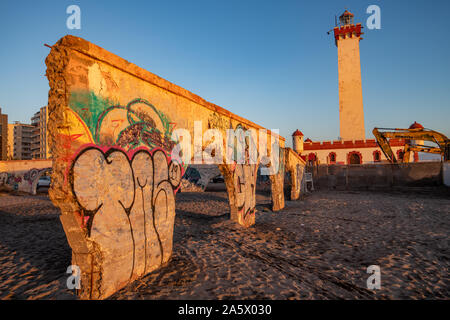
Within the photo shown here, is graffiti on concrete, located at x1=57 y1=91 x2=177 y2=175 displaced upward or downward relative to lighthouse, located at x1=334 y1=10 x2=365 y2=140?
downward

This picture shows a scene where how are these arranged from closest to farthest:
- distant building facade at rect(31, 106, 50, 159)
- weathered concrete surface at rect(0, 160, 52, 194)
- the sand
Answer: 1. the sand
2. weathered concrete surface at rect(0, 160, 52, 194)
3. distant building facade at rect(31, 106, 50, 159)

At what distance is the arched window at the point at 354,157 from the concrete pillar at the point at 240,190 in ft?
76.5

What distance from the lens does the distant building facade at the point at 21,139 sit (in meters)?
64.4

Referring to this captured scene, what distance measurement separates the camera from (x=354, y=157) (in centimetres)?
2677

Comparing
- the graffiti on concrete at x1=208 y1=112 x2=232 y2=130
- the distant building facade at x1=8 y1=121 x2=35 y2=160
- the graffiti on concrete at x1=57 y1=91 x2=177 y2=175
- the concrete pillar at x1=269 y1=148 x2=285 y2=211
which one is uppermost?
the distant building facade at x1=8 y1=121 x2=35 y2=160

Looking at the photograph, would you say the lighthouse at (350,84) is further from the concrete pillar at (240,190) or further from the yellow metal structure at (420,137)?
the concrete pillar at (240,190)

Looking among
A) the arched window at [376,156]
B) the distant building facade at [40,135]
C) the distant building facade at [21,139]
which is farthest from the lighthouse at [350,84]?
the distant building facade at [21,139]

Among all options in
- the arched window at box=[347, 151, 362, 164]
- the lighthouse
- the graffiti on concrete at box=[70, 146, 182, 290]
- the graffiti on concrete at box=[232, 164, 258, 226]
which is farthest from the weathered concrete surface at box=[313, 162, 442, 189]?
the graffiti on concrete at box=[70, 146, 182, 290]

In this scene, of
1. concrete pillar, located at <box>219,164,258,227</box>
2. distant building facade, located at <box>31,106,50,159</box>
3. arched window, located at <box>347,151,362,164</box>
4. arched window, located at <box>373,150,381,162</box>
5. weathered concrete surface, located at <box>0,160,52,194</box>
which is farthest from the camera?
distant building facade, located at <box>31,106,50,159</box>

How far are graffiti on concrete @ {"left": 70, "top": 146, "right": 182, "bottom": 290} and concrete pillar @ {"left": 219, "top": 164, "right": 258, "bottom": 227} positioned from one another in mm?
2501

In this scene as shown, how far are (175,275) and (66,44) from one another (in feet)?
10.3

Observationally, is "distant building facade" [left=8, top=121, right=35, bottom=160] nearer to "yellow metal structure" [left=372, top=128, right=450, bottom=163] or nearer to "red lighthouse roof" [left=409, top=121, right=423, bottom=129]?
"yellow metal structure" [left=372, top=128, right=450, bottom=163]

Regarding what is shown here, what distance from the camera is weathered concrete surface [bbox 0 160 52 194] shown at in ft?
55.8
